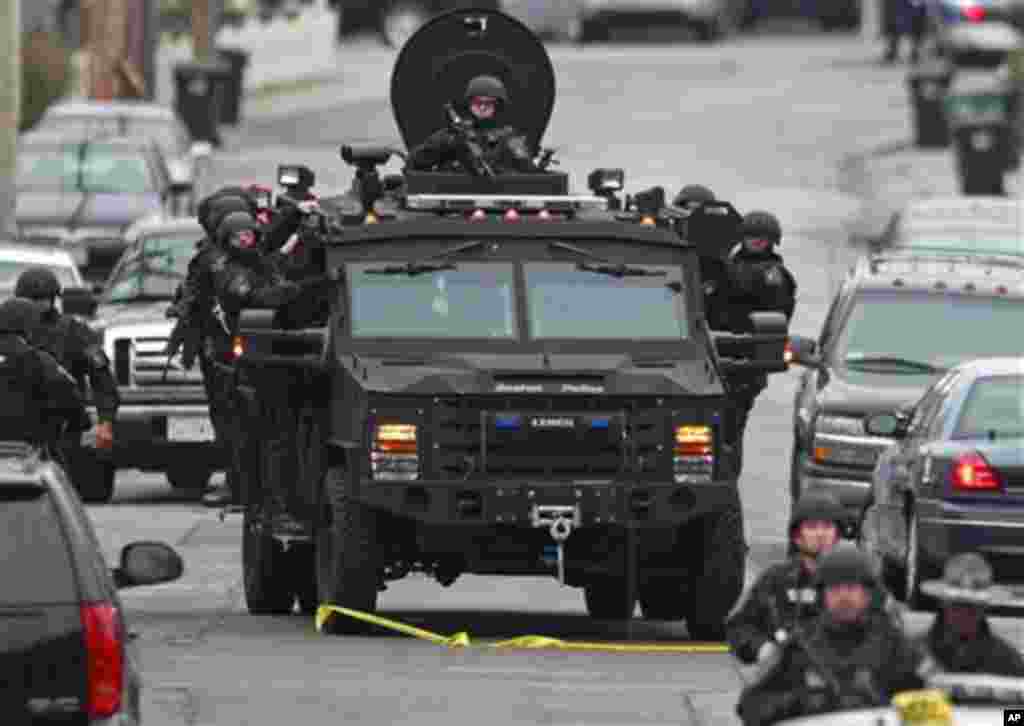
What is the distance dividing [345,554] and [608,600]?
2.35 metres

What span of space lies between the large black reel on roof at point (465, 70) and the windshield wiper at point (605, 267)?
3.44 metres

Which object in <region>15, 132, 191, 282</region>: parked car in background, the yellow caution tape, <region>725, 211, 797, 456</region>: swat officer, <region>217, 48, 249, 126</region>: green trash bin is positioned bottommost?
<region>217, 48, 249, 126</region>: green trash bin

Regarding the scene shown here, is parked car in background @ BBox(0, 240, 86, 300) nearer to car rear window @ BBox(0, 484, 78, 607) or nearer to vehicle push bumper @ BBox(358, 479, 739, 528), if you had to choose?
vehicle push bumper @ BBox(358, 479, 739, 528)

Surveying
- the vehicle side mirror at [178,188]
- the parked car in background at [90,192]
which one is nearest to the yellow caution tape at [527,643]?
the parked car in background at [90,192]

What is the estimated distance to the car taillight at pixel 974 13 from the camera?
6750 centimetres

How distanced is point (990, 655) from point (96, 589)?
2.65 m

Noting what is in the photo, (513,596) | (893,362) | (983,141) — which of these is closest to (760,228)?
(513,596)

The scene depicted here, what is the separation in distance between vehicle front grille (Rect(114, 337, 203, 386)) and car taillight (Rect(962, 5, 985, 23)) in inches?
1578

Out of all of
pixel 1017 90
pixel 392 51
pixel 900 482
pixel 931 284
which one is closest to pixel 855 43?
Result: pixel 392 51

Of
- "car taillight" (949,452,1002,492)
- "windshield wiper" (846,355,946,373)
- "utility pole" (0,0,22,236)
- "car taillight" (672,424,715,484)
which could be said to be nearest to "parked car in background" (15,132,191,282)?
"utility pole" (0,0,22,236)

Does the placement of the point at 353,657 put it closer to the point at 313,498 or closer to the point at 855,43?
the point at 313,498

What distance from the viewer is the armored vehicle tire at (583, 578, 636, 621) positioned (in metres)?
21.1

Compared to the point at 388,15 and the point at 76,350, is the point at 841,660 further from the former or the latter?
the point at 388,15

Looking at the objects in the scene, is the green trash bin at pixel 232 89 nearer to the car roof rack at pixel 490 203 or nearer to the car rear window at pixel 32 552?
the car roof rack at pixel 490 203
